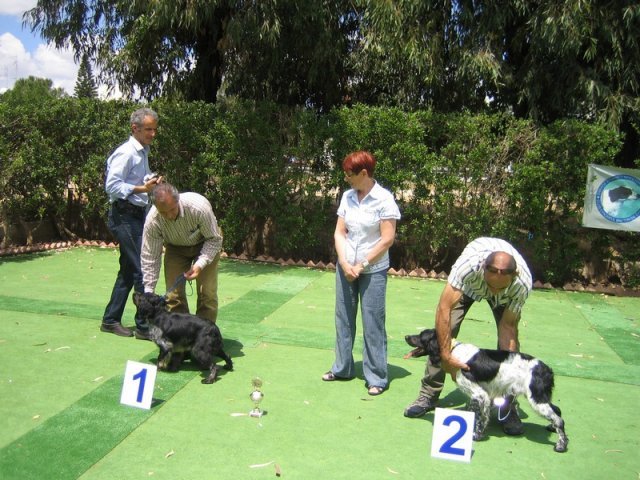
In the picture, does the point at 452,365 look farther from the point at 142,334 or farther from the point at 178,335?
the point at 142,334

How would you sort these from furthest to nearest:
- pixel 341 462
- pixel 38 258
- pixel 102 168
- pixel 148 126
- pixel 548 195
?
pixel 102 168 < pixel 38 258 < pixel 548 195 < pixel 148 126 < pixel 341 462

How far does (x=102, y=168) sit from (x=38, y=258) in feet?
6.33

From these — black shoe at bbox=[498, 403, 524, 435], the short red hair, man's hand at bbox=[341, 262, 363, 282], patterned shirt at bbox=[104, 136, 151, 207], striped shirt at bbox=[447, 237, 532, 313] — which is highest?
the short red hair

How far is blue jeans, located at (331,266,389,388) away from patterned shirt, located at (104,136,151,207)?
2.20 m

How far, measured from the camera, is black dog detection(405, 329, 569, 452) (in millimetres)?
3734

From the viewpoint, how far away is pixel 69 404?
13.7 feet

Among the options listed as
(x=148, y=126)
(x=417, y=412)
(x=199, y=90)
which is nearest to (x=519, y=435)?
(x=417, y=412)

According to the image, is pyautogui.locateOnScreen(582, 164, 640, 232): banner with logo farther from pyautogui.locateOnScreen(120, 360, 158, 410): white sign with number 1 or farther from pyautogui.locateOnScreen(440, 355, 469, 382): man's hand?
pyautogui.locateOnScreen(120, 360, 158, 410): white sign with number 1

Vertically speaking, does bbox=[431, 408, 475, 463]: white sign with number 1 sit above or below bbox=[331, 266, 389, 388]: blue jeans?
below

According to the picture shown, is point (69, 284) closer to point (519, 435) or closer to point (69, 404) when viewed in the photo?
point (69, 404)

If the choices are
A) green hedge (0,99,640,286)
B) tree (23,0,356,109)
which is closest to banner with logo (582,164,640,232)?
green hedge (0,99,640,286)

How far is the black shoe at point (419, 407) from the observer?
165 inches

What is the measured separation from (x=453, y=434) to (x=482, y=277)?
0.98 metres

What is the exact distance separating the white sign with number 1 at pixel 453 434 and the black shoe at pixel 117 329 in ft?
10.9
